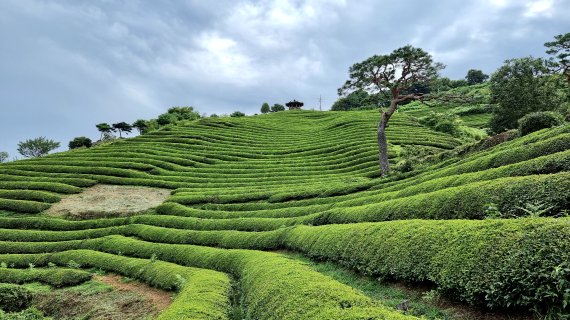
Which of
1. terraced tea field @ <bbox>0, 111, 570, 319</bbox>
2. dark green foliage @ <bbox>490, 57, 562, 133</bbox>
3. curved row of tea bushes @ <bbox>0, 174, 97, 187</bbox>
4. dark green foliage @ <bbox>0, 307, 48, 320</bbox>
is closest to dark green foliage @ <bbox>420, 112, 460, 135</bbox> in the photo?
terraced tea field @ <bbox>0, 111, 570, 319</bbox>

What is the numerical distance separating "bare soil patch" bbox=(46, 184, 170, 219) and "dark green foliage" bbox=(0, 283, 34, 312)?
18411mm

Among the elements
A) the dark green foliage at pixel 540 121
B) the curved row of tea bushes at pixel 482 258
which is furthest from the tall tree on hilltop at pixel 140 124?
the curved row of tea bushes at pixel 482 258

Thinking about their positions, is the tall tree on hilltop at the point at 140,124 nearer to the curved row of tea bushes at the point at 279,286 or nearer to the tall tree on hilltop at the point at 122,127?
the tall tree on hilltop at the point at 122,127

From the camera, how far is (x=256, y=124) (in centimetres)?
8156

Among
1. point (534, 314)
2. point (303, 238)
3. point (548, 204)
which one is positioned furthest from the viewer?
point (303, 238)

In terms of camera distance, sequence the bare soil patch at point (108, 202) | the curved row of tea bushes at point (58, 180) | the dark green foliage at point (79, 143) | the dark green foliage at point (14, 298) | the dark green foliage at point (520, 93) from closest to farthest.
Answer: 1. the dark green foliage at point (14, 298)
2. the bare soil patch at point (108, 202)
3. the curved row of tea bushes at point (58, 180)
4. the dark green foliage at point (520, 93)
5. the dark green foliage at point (79, 143)

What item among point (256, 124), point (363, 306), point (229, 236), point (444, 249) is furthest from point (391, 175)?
point (256, 124)

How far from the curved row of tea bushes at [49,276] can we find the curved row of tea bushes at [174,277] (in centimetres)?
195

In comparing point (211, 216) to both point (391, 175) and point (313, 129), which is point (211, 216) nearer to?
point (391, 175)

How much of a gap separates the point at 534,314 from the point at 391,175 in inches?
953

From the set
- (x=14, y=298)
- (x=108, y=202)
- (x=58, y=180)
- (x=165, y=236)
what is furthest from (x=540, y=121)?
(x=58, y=180)

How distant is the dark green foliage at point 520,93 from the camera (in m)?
49.3

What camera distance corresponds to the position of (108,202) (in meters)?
38.4

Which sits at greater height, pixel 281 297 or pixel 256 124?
pixel 256 124
